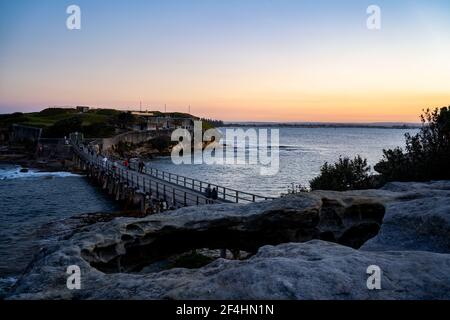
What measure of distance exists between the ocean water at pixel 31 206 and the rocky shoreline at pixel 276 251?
11.1m

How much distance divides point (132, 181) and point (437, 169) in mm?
28111

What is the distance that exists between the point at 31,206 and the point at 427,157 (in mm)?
34916

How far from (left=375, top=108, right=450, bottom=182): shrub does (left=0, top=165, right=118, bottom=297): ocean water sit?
20.2 meters

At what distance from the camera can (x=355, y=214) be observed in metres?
13.0

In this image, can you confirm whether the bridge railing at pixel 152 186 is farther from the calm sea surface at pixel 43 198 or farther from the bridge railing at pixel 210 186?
the calm sea surface at pixel 43 198

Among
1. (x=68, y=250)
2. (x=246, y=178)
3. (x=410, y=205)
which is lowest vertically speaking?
(x=246, y=178)

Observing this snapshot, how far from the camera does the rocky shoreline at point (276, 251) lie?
20.7 ft

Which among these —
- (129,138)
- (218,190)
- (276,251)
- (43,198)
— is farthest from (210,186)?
(129,138)

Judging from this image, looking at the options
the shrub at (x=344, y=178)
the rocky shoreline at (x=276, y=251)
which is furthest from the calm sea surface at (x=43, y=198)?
the shrub at (x=344, y=178)

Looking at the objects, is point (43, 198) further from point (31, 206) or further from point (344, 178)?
point (344, 178)

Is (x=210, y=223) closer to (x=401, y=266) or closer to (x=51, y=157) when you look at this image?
(x=401, y=266)

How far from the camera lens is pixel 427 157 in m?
22.0
